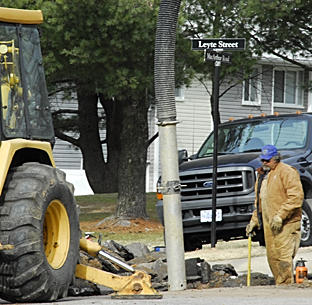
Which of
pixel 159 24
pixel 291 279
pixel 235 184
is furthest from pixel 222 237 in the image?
pixel 159 24

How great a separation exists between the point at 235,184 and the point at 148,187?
20450 millimetres

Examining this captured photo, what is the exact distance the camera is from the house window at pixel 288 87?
105 feet

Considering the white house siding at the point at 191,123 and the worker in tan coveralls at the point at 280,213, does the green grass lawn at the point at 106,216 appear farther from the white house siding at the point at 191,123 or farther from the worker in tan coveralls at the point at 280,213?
the white house siding at the point at 191,123

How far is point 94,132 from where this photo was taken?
80.8ft

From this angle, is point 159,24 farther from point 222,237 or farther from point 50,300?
point 222,237

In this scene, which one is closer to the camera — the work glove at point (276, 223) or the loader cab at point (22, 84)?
the loader cab at point (22, 84)

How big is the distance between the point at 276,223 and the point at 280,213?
129 millimetres

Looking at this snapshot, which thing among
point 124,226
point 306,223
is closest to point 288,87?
point 124,226

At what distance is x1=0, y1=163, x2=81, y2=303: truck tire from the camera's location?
600 cm

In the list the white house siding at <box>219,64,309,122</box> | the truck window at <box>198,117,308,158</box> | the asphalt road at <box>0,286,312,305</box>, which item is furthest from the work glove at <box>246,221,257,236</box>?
the white house siding at <box>219,64,309,122</box>

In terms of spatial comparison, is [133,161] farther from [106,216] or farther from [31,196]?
[31,196]

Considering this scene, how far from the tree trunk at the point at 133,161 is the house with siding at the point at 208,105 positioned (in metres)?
12.8

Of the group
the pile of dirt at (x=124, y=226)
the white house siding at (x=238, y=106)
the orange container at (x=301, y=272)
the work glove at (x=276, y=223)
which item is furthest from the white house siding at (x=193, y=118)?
the orange container at (x=301, y=272)

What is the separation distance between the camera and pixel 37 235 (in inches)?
241
